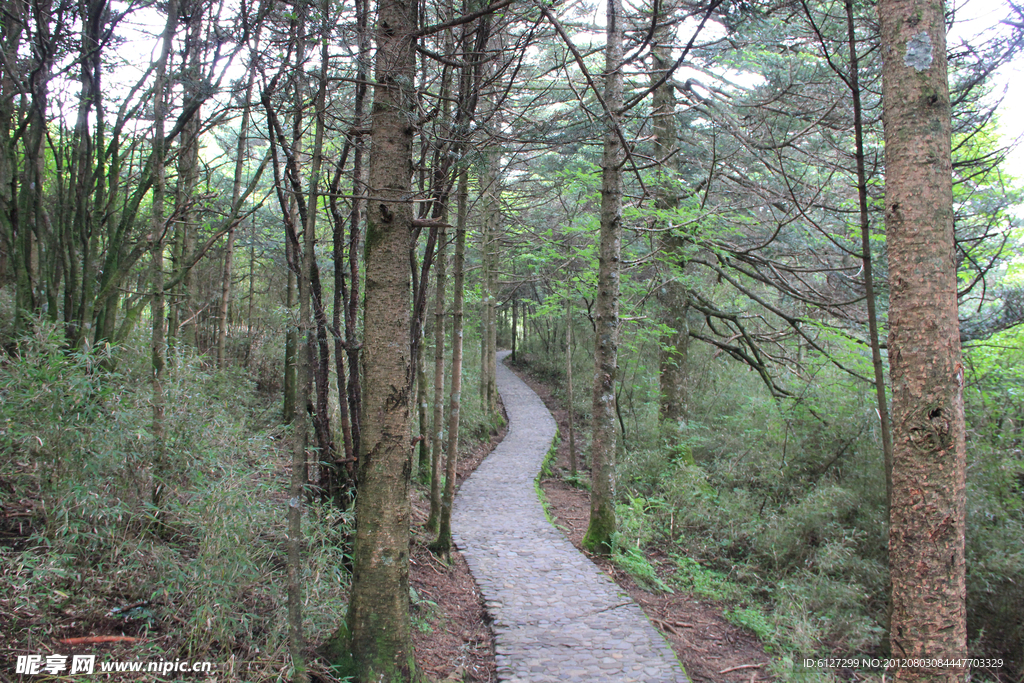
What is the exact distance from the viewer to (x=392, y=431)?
321 centimetres

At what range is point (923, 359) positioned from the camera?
103 inches

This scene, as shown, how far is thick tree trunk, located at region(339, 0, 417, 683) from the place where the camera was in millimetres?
3111

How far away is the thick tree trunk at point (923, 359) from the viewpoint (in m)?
2.53

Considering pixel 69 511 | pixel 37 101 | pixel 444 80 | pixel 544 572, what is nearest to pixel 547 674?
pixel 544 572

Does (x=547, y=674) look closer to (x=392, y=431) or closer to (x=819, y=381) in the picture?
(x=392, y=431)

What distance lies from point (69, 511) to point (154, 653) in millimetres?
1141

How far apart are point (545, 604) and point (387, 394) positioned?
3.14 meters

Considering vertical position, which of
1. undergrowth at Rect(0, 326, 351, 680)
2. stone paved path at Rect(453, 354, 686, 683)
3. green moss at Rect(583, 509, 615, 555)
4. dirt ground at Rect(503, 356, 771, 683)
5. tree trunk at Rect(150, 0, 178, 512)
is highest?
tree trunk at Rect(150, 0, 178, 512)

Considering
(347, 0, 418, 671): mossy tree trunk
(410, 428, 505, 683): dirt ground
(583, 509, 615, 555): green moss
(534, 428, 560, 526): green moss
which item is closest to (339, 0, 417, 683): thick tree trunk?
(347, 0, 418, 671): mossy tree trunk

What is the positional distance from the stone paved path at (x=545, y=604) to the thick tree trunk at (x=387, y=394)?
1.28 meters

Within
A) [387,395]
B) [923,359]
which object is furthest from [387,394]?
[923,359]

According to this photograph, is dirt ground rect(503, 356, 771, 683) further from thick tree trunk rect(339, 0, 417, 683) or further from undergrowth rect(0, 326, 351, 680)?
undergrowth rect(0, 326, 351, 680)

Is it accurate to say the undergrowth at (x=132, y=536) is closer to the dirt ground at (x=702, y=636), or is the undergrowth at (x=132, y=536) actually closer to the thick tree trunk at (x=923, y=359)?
the dirt ground at (x=702, y=636)

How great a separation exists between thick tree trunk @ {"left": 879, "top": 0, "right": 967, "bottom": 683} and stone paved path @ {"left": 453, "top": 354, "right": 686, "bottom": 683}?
200 centimetres
